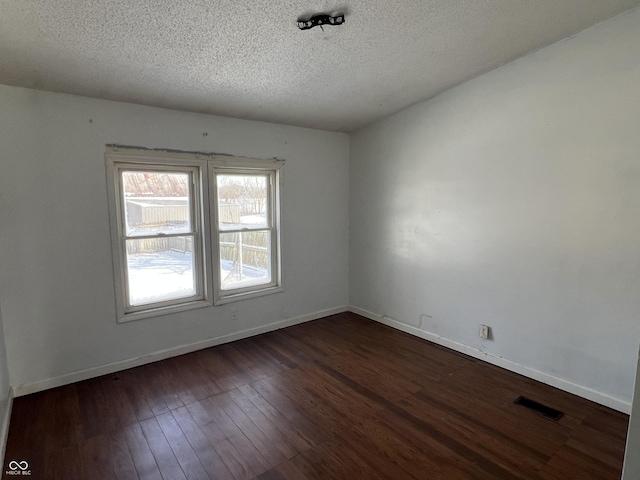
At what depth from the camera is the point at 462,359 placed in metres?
3.21

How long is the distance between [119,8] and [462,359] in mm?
3713

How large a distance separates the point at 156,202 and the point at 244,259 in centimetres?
111

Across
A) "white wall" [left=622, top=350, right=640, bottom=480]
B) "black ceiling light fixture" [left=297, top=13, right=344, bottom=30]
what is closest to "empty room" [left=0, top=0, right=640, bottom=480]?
"black ceiling light fixture" [left=297, top=13, right=344, bottom=30]

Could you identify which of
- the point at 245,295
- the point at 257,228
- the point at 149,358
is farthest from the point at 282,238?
the point at 149,358

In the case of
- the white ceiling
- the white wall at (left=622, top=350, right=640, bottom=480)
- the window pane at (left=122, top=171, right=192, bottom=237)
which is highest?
the white ceiling

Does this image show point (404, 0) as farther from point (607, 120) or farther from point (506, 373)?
point (506, 373)

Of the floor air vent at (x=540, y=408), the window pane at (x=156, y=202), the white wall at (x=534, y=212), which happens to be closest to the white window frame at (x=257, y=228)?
the window pane at (x=156, y=202)

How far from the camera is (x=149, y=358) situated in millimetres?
3119

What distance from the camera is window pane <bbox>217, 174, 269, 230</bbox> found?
3.55 meters

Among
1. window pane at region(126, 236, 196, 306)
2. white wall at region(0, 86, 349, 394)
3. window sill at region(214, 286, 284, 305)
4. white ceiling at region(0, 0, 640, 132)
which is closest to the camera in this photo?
white ceiling at region(0, 0, 640, 132)

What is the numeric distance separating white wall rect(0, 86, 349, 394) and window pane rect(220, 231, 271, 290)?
37 centimetres

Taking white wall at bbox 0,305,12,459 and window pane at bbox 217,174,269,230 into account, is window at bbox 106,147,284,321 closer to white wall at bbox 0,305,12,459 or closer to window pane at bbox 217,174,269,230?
window pane at bbox 217,174,269,230

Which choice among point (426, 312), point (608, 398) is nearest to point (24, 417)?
point (426, 312)

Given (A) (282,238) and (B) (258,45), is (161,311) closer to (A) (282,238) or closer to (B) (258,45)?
(A) (282,238)
